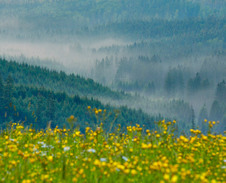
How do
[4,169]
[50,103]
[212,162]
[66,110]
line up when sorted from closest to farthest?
[4,169] → [212,162] → [50,103] → [66,110]

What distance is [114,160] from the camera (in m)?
5.36

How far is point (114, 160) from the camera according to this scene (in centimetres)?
536

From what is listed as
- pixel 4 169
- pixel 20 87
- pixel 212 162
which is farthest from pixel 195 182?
pixel 20 87

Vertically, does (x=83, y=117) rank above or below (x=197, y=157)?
below

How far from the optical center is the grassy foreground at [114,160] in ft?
14.6

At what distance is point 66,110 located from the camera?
622 feet

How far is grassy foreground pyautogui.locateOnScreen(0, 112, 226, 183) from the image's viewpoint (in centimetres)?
446

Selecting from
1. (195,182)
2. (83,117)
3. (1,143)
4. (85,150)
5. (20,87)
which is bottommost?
(83,117)

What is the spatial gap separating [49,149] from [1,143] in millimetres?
1411

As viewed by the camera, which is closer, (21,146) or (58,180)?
(58,180)

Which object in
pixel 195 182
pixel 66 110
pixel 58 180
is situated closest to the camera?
pixel 195 182

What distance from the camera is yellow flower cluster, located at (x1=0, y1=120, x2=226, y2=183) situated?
4.46m

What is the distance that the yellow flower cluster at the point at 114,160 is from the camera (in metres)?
4.46

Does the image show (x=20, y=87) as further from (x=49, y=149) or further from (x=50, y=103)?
(x=49, y=149)
